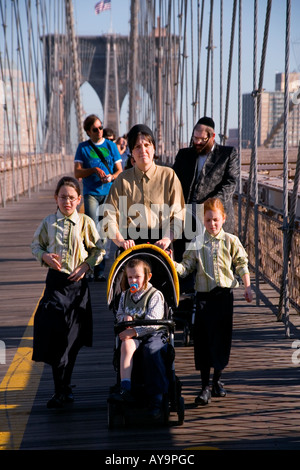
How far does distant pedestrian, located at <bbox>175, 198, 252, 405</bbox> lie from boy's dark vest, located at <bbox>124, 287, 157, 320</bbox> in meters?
0.27

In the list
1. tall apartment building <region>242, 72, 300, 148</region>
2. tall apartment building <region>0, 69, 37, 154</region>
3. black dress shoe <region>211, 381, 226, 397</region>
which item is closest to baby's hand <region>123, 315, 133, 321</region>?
black dress shoe <region>211, 381, 226, 397</region>

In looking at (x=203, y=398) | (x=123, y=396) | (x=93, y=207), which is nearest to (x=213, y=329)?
(x=203, y=398)

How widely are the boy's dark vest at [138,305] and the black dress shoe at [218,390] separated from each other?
548mm

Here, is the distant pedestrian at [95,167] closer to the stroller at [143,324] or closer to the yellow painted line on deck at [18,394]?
the yellow painted line on deck at [18,394]

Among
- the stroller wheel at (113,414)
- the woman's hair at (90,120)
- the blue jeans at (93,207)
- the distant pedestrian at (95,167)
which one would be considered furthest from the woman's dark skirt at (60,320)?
the blue jeans at (93,207)

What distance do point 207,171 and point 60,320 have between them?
5.66 ft

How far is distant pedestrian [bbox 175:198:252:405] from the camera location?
3852 mm

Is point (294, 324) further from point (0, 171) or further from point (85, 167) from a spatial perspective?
point (0, 171)

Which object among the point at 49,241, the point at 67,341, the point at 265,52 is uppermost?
the point at 265,52

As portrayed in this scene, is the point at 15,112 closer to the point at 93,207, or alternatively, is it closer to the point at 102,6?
the point at 93,207

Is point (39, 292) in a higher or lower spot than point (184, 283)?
lower

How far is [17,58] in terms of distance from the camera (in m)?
22.7
